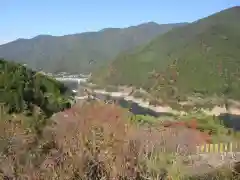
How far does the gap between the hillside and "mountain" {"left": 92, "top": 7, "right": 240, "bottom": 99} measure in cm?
4340

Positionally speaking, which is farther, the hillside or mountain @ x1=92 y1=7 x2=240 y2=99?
mountain @ x1=92 y1=7 x2=240 y2=99

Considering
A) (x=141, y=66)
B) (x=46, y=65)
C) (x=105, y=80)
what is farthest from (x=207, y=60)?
(x=46, y=65)

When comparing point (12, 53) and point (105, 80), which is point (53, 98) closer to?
point (105, 80)

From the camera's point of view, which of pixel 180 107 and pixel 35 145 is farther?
pixel 180 107

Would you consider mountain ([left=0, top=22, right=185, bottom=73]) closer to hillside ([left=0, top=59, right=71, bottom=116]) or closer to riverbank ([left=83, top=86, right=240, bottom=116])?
riverbank ([left=83, top=86, right=240, bottom=116])

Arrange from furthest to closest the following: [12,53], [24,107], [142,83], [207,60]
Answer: [12,53]
[142,83]
[207,60]
[24,107]

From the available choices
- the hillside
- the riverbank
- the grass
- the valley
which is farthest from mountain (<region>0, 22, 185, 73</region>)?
the grass

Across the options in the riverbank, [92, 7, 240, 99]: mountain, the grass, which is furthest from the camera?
[92, 7, 240, 99]: mountain

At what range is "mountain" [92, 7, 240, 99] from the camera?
64.5 m

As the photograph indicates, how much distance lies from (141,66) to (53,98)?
63.5 m

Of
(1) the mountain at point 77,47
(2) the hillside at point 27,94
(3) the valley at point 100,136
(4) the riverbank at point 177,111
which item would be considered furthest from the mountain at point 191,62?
(2) the hillside at point 27,94

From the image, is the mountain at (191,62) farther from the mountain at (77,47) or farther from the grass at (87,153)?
the grass at (87,153)

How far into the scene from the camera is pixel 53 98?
18.4 meters

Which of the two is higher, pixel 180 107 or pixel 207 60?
pixel 207 60
